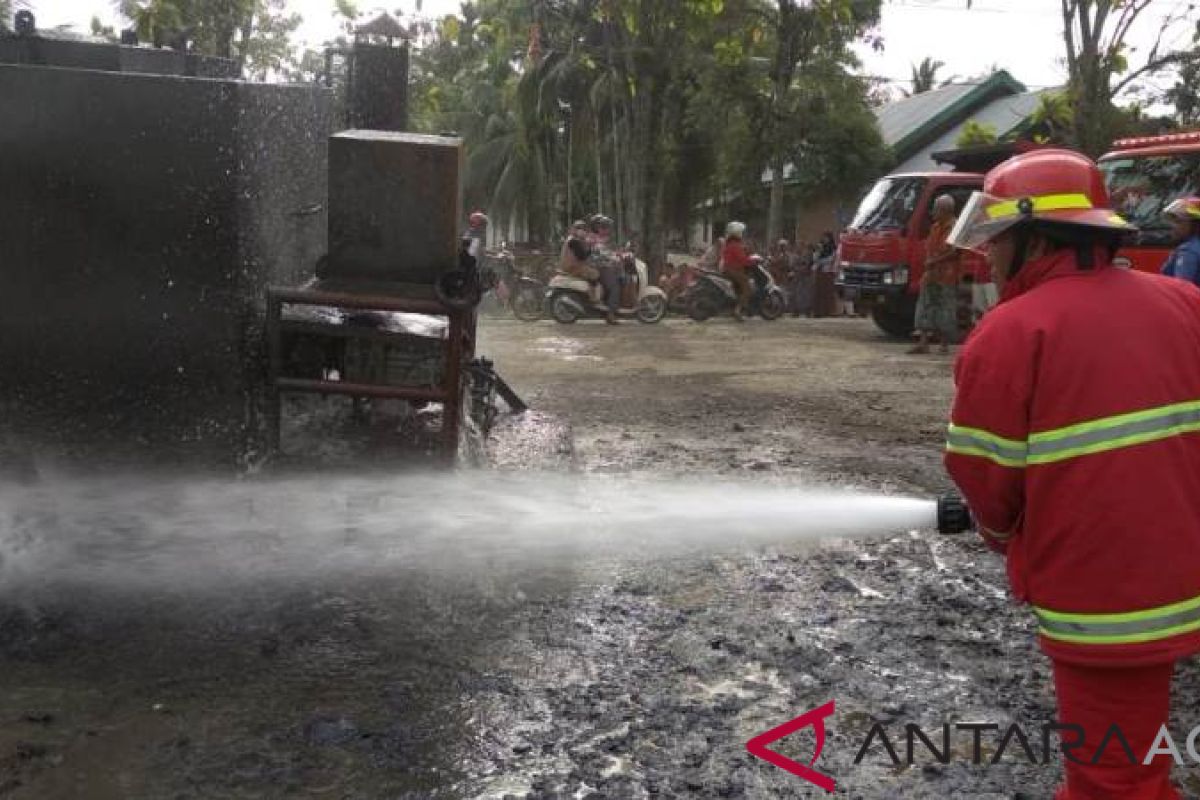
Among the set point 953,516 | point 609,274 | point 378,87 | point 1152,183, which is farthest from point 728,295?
point 953,516

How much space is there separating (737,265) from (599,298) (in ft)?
8.60

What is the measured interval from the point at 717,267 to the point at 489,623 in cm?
1451

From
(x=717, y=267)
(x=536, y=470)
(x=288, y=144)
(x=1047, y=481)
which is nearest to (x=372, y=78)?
(x=288, y=144)

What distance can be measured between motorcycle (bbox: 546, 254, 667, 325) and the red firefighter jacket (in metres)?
14.0

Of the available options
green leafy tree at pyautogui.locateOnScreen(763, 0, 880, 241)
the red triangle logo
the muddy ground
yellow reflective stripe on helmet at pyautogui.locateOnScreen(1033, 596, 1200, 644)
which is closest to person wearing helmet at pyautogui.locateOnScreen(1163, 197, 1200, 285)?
the muddy ground

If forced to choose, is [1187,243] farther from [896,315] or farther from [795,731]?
[896,315]

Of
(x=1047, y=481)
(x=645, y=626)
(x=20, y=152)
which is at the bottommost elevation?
(x=645, y=626)

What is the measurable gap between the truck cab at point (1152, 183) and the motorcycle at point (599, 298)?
747 centimetres

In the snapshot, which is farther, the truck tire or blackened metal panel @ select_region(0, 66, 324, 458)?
the truck tire

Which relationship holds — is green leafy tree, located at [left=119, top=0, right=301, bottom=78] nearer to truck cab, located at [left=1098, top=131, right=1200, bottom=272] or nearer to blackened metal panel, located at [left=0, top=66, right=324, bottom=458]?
blackened metal panel, located at [left=0, top=66, right=324, bottom=458]

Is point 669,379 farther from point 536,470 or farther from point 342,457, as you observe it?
point 342,457

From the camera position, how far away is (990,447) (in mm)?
2107

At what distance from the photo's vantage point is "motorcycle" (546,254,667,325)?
16.1 meters

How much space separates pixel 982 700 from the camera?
3.36m
